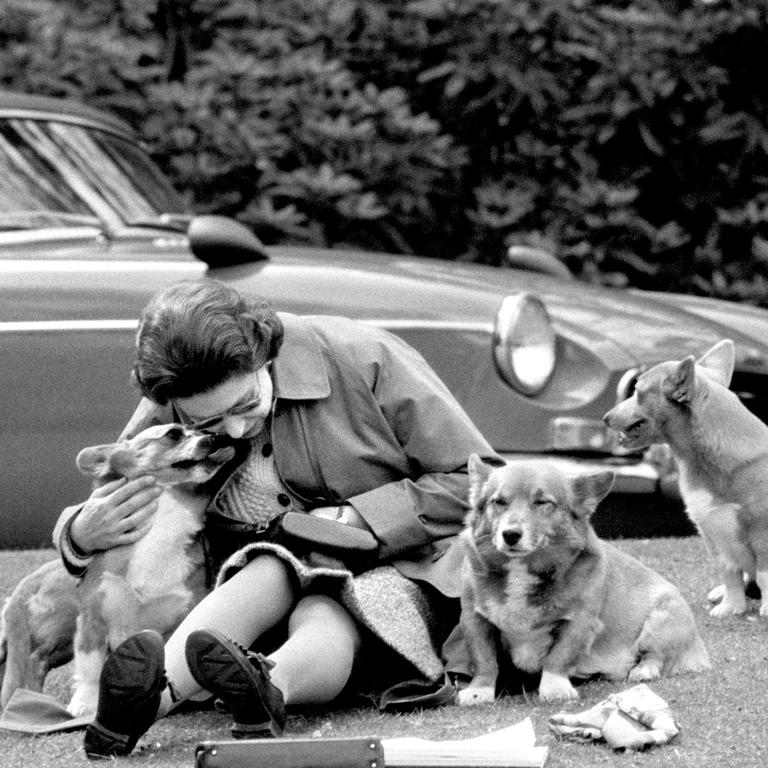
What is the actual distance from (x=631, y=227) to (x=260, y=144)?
2.09 meters

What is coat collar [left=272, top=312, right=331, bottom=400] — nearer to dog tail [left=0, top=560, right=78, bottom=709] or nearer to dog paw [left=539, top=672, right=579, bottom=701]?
dog tail [left=0, top=560, right=78, bottom=709]

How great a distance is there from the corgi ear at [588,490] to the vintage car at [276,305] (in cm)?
150

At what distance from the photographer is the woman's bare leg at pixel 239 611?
10.8ft

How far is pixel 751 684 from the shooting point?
11.5ft

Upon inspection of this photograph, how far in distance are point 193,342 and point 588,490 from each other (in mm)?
963

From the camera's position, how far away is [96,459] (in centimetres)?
394

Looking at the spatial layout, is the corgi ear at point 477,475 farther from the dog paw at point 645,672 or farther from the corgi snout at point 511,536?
the dog paw at point 645,672

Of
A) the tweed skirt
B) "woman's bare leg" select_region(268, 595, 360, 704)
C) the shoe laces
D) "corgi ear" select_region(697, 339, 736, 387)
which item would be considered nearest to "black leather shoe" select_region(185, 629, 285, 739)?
the shoe laces

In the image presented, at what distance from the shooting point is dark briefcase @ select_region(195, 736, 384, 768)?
110 inches

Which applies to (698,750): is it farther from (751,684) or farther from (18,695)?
(18,695)

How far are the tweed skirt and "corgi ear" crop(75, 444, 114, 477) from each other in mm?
556

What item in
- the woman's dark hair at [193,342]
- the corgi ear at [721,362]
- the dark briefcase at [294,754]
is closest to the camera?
the dark briefcase at [294,754]

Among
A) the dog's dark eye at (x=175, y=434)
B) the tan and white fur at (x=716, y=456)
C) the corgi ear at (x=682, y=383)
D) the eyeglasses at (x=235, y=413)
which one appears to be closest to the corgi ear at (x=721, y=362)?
the tan and white fur at (x=716, y=456)

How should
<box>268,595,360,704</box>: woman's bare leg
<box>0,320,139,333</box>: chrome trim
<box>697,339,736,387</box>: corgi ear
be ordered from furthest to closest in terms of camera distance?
<box>0,320,139,333</box>: chrome trim, <box>697,339,736,387</box>: corgi ear, <box>268,595,360,704</box>: woman's bare leg
